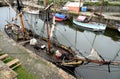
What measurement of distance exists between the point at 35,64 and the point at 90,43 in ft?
48.8

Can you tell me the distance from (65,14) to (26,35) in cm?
1719

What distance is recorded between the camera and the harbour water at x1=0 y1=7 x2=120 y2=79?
708 inches

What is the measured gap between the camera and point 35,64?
12.7 metres

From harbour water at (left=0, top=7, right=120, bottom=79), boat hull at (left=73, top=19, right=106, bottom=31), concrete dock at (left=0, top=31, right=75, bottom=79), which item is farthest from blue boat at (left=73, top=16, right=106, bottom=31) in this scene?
concrete dock at (left=0, top=31, right=75, bottom=79)

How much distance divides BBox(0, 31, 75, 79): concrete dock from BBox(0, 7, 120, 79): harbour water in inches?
224

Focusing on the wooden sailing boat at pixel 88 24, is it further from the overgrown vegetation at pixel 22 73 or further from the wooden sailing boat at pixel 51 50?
the overgrown vegetation at pixel 22 73

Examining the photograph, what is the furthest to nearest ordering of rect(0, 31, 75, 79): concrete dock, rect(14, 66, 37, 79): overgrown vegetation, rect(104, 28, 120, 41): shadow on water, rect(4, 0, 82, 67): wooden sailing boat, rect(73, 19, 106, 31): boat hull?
rect(73, 19, 106, 31): boat hull
rect(104, 28, 120, 41): shadow on water
rect(4, 0, 82, 67): wooden sailing boat
rect(0, 31, 75, 79): concrete dock
rect(14, 66, 37, 79): overgrown vegetation

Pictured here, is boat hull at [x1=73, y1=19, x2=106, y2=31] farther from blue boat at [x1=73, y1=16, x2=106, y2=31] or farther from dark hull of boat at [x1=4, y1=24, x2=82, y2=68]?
dark hull of boat at [x1=4, y1=24, x2=82, y2=68]

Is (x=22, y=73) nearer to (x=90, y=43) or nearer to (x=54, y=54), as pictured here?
(x=54, y=54)

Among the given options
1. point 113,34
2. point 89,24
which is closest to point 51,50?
point 89,24

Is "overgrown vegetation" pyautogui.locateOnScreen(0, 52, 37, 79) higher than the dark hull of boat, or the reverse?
"overgrown vegetation" pyautogui.locateOnScreen(0, 52, 37, 79)

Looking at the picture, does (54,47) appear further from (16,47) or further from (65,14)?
(65,14)

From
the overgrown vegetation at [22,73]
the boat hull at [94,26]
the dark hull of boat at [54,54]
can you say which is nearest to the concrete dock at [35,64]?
the overgrown vegetation at [22,73]

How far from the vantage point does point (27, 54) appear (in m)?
14.0
